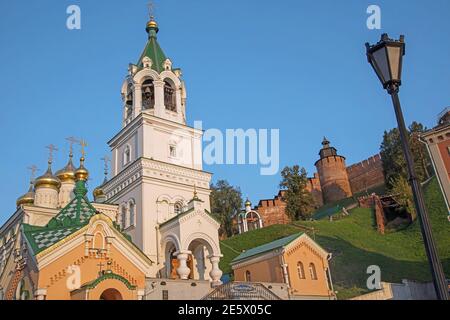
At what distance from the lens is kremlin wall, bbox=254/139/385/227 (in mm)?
65250

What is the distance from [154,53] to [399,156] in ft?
93.4

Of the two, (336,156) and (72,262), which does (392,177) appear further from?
(72,262)

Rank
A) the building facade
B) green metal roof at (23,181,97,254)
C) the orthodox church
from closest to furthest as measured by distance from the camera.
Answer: the orthodox church → green metal roof at (23,181,97,254) → the building facade

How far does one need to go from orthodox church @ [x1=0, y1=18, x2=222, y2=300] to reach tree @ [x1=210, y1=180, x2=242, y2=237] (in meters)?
23.1

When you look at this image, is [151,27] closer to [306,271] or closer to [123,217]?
[123,217]

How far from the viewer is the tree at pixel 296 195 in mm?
44469

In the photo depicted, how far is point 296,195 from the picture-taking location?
45156 millimetres

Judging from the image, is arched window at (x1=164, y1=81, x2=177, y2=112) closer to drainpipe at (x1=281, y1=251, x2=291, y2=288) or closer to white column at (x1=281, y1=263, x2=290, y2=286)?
drainpipe at (x1=281, y1=251, x2=291, y2=288)

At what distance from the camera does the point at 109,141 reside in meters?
28.1

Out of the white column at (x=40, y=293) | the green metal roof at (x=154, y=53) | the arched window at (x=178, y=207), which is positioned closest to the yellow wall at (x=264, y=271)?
the arched window at (x=178, y=207)

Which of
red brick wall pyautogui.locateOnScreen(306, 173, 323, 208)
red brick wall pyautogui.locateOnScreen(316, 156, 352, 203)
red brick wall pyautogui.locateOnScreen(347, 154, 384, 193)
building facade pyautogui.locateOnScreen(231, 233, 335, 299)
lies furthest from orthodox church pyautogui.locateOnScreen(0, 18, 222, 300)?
red brick wall pyautogui.locateOnScreen(347, 154, 384, 193)

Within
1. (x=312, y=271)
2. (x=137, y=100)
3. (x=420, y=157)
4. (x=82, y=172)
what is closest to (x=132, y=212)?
(x=82, y=172)

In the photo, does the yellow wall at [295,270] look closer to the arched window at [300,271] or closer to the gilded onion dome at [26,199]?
the arched window at [300,271]
